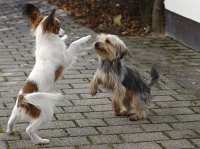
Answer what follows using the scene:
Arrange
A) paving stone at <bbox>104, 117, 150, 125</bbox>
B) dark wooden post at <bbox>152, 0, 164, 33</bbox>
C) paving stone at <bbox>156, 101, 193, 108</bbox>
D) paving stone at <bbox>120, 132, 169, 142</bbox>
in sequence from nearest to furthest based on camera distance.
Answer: paving stone at <bbox>120, 132, 169, 142</bbox>
paving stone at <bbox>104, 117, 150, 125</bbox>
paving stone at <bbox>156, 101, 193, 108</bbox>
dark wooden post at <bbox>152, 0, 164, 33</bbox>

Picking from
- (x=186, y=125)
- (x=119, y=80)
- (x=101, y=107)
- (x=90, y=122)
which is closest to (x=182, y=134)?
(x=186, y=125)

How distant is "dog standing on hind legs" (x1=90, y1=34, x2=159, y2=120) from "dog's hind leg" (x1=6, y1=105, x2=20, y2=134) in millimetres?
1244

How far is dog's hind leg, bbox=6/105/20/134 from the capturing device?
19.7 feet

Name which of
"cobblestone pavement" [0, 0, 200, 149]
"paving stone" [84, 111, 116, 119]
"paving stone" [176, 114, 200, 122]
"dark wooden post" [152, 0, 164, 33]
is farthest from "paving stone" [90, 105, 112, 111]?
"dark wooden post" [152, 0, 164, 33]

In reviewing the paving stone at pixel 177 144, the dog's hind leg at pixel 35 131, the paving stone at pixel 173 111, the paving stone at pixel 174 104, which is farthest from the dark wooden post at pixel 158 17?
the dog's hind leg at pixel 35 131

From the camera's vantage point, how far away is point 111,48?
6562mm

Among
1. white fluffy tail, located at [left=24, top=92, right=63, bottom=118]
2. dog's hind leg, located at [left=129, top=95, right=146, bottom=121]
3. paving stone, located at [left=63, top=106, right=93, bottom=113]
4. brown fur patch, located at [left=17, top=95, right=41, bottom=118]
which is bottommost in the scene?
paving stone, located at [left=63, top=106, right=93, bottom=113]

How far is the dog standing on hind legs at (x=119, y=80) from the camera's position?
6.59 meters

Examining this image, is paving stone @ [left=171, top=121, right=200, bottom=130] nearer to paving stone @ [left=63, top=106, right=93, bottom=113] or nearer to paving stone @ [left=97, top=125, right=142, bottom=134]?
paving stone @ [left=97, top=125, right=142, bottom=134]

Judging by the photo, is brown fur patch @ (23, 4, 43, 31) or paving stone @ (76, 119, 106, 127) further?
paving stone @ (76, 119, 106, 127)

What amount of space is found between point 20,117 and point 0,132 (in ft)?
1.62

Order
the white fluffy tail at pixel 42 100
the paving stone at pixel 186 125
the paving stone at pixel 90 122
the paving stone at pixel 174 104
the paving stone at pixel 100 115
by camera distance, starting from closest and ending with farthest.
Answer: the white fluffy tail at pixel 42 100
the paving stone at pixel 186 125
the paving stone at pixel 90 122
the paving stone at pixel 100 115
the paving stone at pixel 174 104

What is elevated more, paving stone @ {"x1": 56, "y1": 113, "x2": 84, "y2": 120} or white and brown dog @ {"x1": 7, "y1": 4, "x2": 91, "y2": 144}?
white and brown dog @ {"x1": 7, "y1": 4, "x2": 91, "y2": 144}

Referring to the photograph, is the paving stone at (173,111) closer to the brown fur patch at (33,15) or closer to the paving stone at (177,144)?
the paving stone at (177,144)
